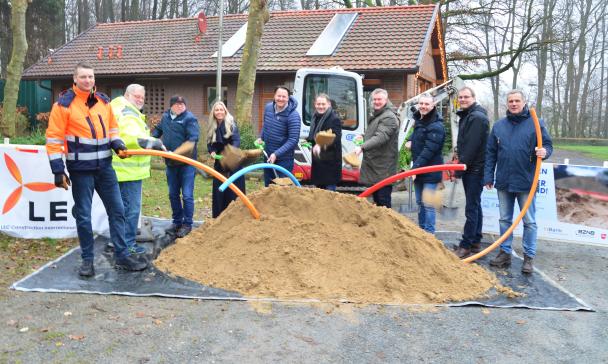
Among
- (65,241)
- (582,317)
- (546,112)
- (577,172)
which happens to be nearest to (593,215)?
(577,172)

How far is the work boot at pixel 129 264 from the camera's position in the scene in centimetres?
534

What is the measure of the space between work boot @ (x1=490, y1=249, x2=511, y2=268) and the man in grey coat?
144cm

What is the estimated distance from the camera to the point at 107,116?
5.11m

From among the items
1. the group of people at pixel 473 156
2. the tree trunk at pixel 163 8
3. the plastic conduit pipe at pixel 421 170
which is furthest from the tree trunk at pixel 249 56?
the tree trunk at pixel 163 8

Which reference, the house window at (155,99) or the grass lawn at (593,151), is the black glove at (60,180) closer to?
the house window at (155,99)

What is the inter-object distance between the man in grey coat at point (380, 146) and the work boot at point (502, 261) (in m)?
1.44

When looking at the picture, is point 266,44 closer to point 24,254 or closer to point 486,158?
point 486,158

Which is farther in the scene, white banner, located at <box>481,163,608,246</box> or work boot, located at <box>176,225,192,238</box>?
white banner, located at <box>481,163,608,246</box>

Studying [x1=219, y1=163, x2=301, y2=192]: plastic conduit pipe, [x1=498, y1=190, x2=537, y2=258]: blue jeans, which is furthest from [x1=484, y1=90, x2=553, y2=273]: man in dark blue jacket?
[x1=219, y1=163, x2=301, y2=192]: plastic conduit pipe

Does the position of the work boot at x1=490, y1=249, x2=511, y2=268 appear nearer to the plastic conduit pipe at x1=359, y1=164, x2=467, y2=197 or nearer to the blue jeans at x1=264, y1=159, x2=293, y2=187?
the plastic conduit pipe at x1=359, y1=164, x2=467, y2=197

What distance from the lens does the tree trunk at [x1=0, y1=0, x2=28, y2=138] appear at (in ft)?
47.2

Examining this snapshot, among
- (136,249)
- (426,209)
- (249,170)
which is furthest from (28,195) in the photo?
(426,209)

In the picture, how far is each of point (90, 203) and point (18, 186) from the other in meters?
1.80

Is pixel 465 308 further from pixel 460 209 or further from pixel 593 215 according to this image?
pixel 460 209
